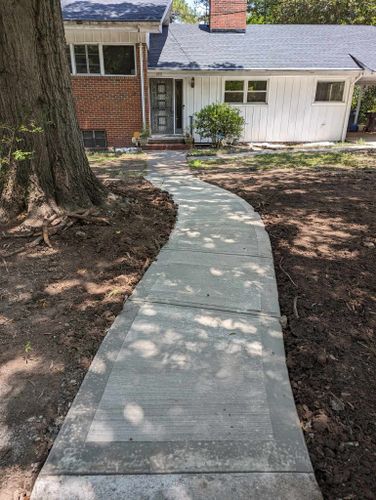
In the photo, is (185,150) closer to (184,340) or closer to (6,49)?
(6,49)

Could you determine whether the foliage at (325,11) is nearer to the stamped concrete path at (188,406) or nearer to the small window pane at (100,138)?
the small window pane at (100,138)

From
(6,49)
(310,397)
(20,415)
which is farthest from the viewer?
(6,49)

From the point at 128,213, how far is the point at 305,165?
6.55 m

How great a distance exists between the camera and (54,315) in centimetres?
296

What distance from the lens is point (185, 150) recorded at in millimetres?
13766

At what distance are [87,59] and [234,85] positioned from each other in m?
5.63

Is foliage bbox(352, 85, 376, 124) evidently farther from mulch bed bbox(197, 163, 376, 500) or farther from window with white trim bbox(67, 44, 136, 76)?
mulch bed bbox(197, 163, 376, 500)

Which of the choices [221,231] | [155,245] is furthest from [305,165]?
[155,245]


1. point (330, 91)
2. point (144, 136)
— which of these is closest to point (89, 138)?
point (144, 136)

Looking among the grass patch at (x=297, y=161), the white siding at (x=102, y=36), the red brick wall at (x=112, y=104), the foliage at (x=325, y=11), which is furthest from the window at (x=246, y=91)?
the foliage at (x=325, y=11)

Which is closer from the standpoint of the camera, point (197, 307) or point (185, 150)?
point (197, 307)

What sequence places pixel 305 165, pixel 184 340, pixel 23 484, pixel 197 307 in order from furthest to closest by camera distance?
1. pixel 305 165
2. pixel 197 307
3. pixel 184 340
4. pixel 23 484

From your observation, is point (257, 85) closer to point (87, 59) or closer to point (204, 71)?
point (204, 71)

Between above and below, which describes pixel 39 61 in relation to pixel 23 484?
above
